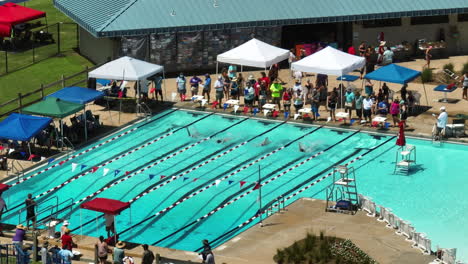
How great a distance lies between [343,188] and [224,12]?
15.2m

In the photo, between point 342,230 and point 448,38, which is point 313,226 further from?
point 448,38

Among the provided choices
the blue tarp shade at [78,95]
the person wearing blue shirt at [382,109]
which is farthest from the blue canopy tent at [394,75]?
the blue tarp shade at [78,95]

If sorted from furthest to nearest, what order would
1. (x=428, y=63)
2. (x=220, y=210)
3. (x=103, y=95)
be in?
(x=428, y=63), (x=103, y=95), (x=220, y=210)

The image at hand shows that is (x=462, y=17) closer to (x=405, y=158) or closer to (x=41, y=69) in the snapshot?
(x=405, y=158)

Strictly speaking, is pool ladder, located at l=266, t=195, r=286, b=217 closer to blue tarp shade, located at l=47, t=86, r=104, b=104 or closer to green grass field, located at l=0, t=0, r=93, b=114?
blue tarp shade, located at l=47, t=86, r=104, b=104

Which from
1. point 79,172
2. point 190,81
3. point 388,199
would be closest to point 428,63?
point 190,81

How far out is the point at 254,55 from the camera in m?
51.3

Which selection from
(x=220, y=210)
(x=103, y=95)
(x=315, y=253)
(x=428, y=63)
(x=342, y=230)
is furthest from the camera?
(x=428, y=63)

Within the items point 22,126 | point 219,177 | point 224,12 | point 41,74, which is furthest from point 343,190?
point 41,74

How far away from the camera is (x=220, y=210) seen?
136ft

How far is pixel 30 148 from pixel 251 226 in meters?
11.4

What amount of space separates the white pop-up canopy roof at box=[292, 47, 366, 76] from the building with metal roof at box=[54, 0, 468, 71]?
5.28 metres

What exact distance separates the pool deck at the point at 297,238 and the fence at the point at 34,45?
69.7 ft

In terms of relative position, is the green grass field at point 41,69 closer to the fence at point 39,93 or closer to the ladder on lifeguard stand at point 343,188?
the fence at point 39,93
